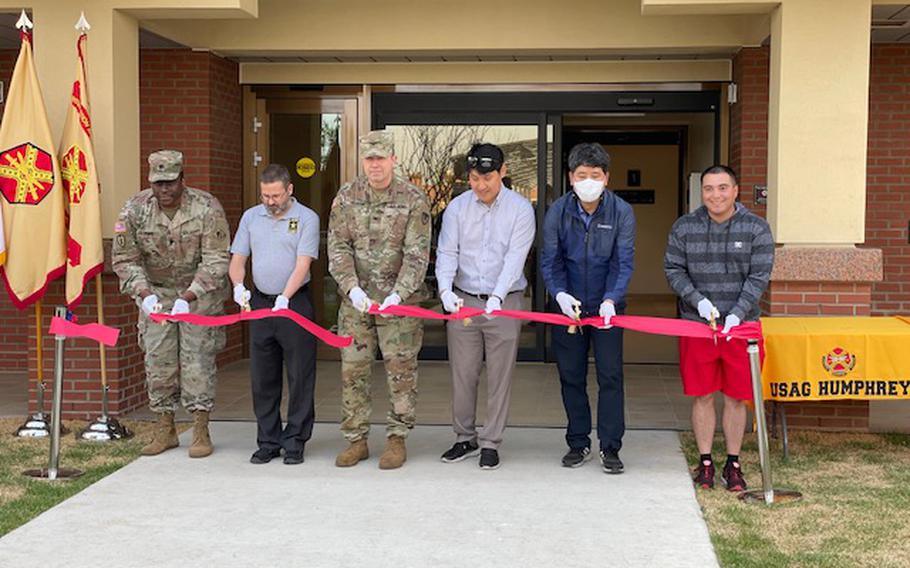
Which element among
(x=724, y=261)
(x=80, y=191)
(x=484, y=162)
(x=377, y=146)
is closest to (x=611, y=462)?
(x=724, y=261)

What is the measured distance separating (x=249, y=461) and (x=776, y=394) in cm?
299

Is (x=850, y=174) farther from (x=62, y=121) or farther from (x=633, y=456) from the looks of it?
(x=62, y=121)

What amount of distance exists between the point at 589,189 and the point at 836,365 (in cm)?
174

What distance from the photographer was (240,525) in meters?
5.32

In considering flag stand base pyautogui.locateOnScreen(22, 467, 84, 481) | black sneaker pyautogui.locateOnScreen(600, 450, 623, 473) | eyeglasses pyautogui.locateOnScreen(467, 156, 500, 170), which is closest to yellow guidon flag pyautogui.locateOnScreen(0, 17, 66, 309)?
flag stand base pyautogui.locateOnScreen(22, 467, 84, 481)

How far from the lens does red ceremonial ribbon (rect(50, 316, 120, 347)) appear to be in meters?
6.30

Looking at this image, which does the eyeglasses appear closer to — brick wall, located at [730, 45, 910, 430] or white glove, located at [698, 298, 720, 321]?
white glove, located at [698, 298, 720, 321]

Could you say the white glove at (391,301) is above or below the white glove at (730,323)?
above

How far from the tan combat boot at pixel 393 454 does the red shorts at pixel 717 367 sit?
1612 mm

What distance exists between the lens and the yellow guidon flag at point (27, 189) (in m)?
7.24

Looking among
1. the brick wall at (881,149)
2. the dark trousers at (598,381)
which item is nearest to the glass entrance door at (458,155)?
the brick wall at (881,149)

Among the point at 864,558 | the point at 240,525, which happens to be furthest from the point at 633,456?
the point at 240,525

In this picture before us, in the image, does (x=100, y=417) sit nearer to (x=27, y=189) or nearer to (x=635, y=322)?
(x=27, y=189)

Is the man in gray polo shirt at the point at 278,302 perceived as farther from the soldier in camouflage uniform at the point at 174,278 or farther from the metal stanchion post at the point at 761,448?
the metal stanchion post at the point at 761,448
